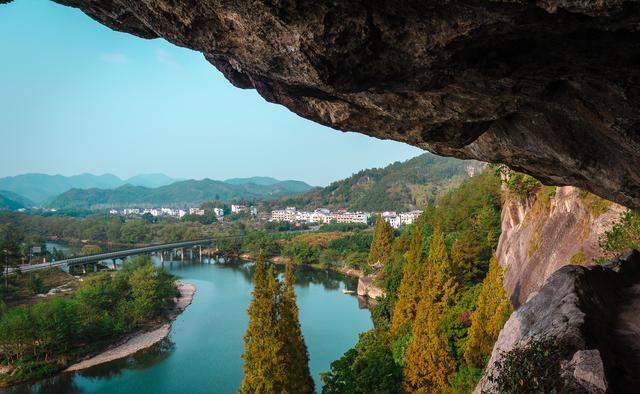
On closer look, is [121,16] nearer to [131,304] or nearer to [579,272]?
[579,272]

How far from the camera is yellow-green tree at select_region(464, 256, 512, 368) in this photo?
1016 cm

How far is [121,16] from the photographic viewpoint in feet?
14.3

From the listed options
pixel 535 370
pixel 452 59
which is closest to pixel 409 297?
pixel 535 370

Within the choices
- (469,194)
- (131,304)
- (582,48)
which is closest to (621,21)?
(582,48)

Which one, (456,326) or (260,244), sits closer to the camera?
(456,326)

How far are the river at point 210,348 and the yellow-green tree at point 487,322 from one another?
931cm

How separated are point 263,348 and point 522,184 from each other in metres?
10.3

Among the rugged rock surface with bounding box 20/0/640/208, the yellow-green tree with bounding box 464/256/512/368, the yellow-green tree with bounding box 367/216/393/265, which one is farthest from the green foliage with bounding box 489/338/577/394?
the yellow-green tree with bounding box 367/216/393/265

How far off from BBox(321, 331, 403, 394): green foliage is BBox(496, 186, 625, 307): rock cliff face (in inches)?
167

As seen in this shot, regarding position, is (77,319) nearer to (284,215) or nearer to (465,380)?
(465,380)

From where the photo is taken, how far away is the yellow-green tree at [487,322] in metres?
10.2

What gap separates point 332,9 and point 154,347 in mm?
23947

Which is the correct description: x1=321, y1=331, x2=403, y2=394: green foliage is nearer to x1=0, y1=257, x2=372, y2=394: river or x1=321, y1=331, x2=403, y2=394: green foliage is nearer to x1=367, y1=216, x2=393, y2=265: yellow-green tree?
x1=0, y1=257, x2=372, y2=394: river

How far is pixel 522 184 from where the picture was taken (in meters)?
14.8
